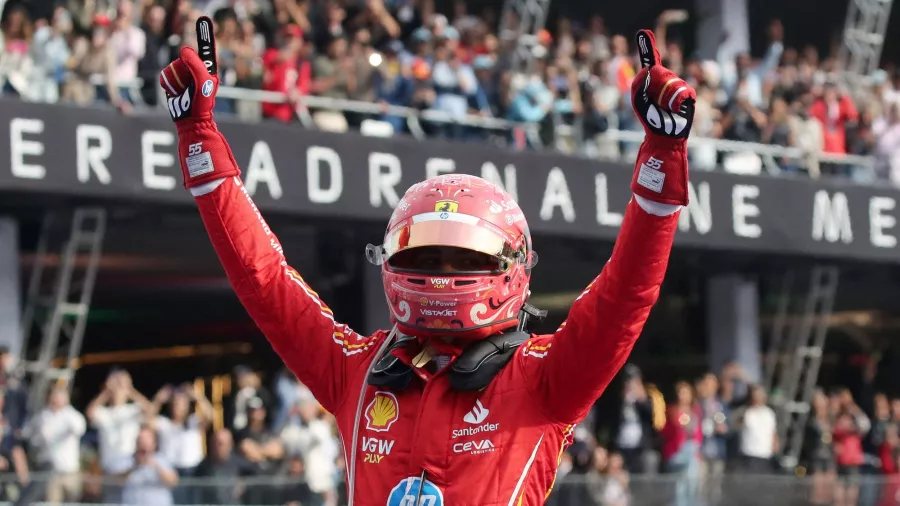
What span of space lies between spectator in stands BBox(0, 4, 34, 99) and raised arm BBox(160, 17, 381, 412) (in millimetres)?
8816

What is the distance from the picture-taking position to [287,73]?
1385cm

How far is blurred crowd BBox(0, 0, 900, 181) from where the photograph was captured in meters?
12.9

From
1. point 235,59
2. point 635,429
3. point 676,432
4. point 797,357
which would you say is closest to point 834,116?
point 797,357

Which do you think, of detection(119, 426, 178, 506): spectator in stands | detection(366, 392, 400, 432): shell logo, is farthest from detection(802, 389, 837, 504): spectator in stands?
detection(366, 392, 400, 432): shell logo

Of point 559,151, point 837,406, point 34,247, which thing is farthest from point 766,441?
point 34,247

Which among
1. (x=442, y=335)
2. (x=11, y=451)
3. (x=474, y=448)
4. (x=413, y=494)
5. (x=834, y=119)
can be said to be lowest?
(x=11, y=451)

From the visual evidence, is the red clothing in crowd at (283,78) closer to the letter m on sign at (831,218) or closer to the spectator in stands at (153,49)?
the spectator in stands at (153,49)

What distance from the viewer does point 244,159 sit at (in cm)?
1361

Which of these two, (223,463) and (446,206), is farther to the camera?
(223,463)

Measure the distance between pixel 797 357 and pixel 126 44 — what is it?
955 centimetres

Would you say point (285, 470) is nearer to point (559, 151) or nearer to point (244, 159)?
point (244, 159)

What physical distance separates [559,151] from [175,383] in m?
8.64

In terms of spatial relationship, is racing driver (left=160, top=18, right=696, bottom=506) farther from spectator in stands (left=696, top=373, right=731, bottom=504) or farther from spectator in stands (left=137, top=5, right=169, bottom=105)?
spectator in stands (left=696, top=373, right=731, bottom=504)

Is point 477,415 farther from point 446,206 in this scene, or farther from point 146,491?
point 146,491
